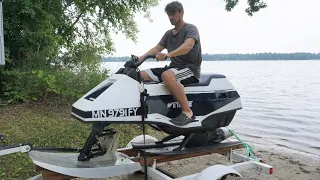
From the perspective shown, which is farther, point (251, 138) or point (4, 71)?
point (4, 71)

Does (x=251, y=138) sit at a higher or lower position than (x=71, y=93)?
lower

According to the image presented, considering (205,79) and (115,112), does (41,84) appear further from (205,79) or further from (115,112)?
(115,112)

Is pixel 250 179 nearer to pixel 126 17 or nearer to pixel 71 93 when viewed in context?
pixel 71 93

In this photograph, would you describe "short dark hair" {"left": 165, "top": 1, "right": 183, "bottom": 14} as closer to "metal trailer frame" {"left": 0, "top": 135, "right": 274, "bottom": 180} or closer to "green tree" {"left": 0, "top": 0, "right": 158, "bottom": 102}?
"metal trailer frame" {"left": 0, "top": 135, "right": 274, "bottom": 180}

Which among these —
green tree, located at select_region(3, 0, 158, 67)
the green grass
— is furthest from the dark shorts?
green tree, located at select_region(3, 0, 158, 67)

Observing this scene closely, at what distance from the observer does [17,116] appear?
24.1 feet

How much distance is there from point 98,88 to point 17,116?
14.4ft

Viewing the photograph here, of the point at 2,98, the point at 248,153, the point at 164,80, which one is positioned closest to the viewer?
the point at 164,80

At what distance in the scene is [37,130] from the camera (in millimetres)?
6418

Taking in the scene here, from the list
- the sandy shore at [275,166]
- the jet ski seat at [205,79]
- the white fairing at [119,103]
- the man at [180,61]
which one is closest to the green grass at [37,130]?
the sandy shore at [275,166]

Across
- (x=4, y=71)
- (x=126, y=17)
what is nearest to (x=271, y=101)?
(x=126, y=17)

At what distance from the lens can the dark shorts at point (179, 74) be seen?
3.99 metres

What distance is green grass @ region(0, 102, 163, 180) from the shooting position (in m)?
4.82

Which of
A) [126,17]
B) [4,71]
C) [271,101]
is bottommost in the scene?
[271,101]
